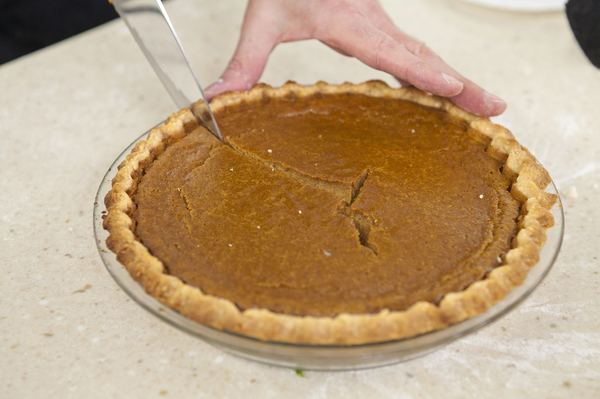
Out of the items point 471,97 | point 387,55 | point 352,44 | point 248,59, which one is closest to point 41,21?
point 248,59

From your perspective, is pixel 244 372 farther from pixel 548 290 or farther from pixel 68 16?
pixel 68 16

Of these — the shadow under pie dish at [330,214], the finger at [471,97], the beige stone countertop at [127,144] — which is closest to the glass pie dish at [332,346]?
the shadow under pie dish at [330,214]

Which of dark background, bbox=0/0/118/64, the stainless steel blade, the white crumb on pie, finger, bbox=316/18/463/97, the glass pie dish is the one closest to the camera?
the glass pie dish

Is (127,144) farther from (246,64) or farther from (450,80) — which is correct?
(450,80)

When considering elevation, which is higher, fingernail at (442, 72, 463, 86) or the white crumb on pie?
fingernail at (442, 72, 463, 86)

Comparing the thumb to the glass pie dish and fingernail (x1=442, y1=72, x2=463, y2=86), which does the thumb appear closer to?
fingernail (x1=442, y1=72, x2=463, y2=86)

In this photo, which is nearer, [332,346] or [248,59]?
[332,346]

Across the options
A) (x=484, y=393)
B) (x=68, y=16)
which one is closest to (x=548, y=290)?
(x=484, y=393)

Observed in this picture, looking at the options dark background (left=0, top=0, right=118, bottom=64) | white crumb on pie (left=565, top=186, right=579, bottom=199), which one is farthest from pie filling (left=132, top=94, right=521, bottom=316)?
dark background (left=0, top=0, right=118, bottom=64)
